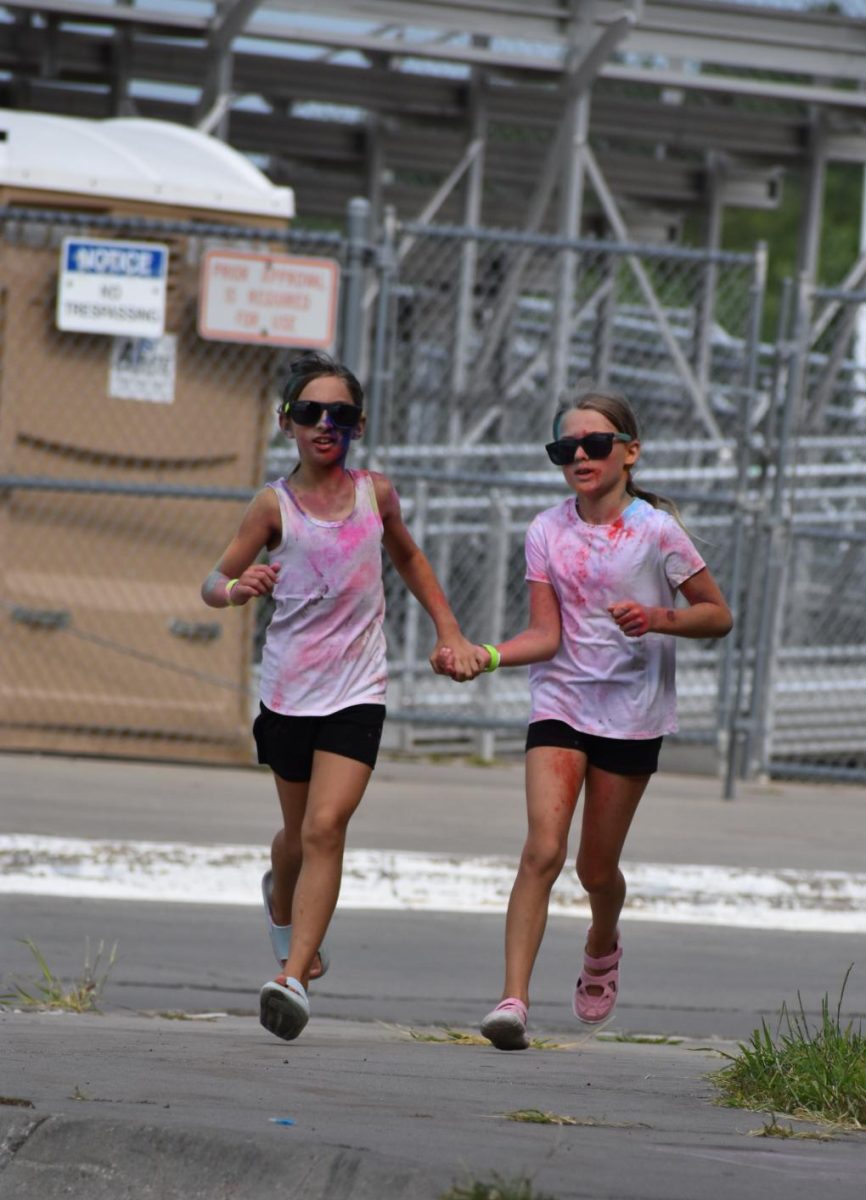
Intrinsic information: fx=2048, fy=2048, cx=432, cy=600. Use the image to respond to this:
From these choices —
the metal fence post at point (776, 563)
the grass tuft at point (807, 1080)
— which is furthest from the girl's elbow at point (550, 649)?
the metal fence post at point (776, 563)

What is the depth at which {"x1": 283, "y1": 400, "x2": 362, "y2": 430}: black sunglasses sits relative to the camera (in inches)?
212

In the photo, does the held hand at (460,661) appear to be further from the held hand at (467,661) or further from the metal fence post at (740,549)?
the metal fence post at (740,549)

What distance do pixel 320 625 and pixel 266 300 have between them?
4.68m

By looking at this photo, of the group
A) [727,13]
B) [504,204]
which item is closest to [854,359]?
[504,204]

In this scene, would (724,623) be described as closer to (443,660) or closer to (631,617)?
(631,617)

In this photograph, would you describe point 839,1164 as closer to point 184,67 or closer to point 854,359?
point 184,67

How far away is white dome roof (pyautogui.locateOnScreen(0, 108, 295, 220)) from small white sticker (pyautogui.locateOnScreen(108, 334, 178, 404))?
27.5 inches

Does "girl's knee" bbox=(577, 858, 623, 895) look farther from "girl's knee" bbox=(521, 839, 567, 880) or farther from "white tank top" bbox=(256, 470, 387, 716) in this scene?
"white tank top" bbox=(256, 470, 387, 716)

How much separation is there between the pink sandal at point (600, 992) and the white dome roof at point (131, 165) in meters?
5.44

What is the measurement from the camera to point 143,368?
998 centimetres

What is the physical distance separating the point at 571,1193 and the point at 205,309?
23.4 ft

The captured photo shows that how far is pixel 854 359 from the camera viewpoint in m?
16.6

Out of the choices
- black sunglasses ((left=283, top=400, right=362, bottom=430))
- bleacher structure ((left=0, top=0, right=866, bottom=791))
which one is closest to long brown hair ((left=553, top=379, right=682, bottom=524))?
black sunglasses ((left=283, top=400, right=362, bottom=430))

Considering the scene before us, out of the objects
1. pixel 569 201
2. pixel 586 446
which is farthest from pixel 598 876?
pixel 569 201
